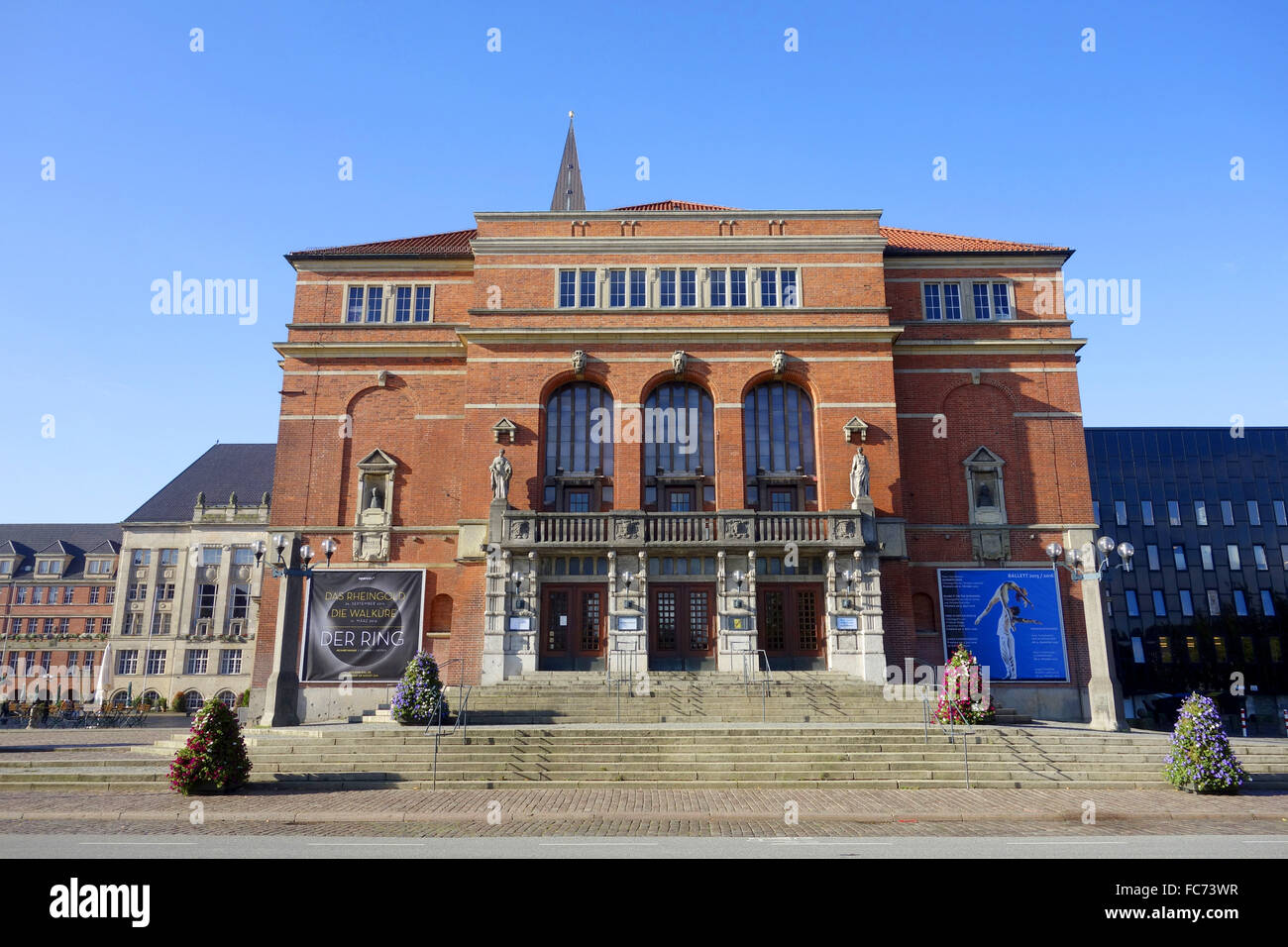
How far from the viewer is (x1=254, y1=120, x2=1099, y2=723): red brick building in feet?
97.4

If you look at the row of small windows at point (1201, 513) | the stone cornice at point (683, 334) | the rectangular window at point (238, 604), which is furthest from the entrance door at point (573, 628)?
the row of small windows at point (1201, 513)

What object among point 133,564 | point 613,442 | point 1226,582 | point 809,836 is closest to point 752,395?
point 613,442

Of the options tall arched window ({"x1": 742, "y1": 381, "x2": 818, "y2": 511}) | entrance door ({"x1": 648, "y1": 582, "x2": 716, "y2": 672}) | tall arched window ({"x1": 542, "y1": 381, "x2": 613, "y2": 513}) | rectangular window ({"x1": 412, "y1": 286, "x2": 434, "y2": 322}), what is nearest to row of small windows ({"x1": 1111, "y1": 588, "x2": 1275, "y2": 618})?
tall arched window ({"x1": 742, "y1": 381, "x2": 818, "y2": 511})

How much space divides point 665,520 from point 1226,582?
2164 inches

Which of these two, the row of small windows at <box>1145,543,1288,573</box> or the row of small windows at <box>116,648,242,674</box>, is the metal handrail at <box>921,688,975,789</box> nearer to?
the row of small windows at <box>1145,543,1288,573</box>

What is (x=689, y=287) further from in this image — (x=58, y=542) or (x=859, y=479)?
(x=58, y=542)

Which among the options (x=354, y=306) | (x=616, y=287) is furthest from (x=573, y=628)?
(x=354, y=306)

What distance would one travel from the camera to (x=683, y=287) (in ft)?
111

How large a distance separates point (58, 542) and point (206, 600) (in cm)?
2438

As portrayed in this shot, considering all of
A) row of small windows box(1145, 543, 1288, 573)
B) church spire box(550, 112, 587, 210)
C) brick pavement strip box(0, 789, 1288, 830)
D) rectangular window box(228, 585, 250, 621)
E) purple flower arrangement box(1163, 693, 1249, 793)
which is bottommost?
brick pavement strip box(0, 789, 1288, 830)

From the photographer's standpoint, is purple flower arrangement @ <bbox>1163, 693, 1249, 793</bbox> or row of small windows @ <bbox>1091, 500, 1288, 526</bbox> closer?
purple flower arrangement @ <bbox>1163, 693, 1249, 793</bbox>

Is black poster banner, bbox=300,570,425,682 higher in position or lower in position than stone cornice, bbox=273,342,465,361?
lower

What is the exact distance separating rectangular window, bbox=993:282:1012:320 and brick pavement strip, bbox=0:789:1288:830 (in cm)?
2206

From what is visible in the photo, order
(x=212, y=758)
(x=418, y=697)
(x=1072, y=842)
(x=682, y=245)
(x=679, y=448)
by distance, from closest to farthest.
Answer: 1. (x=1072, y=842)
2. (x=212, y=758)
3. (x=418, y=697)
4. (x=679, y=448)
5. (x=682, y=245)
